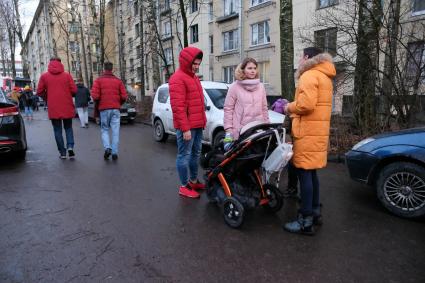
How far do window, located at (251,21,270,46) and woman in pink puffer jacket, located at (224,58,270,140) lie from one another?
63.1ft

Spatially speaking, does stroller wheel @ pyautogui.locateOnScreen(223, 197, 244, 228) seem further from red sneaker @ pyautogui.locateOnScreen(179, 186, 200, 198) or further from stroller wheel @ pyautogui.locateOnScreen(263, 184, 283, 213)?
red sneaker @ pyautogui.locateOnScreen(179, 186, 200, 198)

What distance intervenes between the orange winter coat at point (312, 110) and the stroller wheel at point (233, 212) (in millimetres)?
756

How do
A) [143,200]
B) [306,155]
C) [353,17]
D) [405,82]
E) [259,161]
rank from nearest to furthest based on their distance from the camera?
[306,155] < [259,161] < [143,200] < [405,82] < [353,17]

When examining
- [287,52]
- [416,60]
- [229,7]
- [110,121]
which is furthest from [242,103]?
[229,7]

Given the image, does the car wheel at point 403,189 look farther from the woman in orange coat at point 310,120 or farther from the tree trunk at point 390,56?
the tree trunk at point 390,56

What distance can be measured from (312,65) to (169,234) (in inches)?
87.7

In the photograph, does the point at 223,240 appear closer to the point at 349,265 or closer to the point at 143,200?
the point at 349,265

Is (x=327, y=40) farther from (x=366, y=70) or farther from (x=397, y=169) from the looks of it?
(x=397, y=169)

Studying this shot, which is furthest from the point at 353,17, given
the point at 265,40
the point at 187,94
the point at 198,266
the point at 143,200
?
the point at 265,40

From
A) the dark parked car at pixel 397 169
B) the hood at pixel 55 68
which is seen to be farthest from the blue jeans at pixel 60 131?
the dark parked car at pixel 397 169

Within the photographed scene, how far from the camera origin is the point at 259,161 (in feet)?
12.1

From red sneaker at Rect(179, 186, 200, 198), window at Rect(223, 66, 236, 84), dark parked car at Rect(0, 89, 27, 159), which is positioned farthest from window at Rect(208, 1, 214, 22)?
red sneaker at Rect(179, 186, 200, 198)

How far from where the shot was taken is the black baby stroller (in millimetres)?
3480

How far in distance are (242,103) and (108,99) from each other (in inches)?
135
